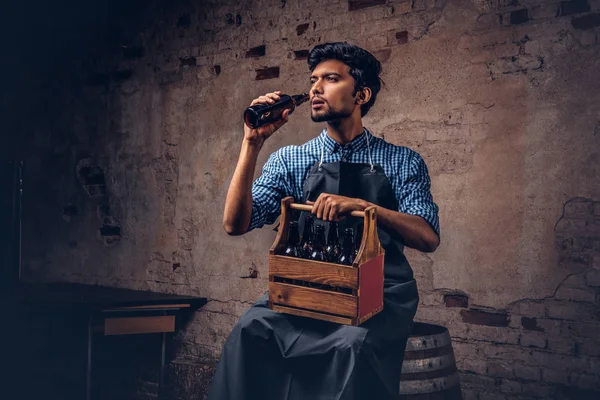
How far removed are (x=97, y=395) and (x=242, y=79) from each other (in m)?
2.18

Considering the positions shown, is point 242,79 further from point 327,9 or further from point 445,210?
point 445,210

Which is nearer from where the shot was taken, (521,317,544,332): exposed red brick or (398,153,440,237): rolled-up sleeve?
(398,153,440,237): rolled-up sleeve

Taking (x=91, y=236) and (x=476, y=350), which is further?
(x=91, y=236)

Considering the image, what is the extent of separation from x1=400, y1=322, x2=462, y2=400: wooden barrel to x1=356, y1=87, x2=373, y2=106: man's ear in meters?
1.02

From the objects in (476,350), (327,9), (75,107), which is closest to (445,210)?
(476,350)

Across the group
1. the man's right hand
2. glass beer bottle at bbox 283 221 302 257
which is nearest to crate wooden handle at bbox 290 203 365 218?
glass beer bottle at bbox 283 221 302 257

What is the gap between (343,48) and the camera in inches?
99.1

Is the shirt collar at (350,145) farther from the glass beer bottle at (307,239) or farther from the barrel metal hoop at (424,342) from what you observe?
the barrel metal hoop at (424,342)

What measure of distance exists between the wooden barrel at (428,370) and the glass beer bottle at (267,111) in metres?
1.02

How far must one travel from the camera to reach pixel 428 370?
2248 mm

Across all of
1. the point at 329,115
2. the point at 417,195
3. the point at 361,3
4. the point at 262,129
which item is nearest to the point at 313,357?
the point at 417,195

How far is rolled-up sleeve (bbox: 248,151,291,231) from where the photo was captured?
252cm

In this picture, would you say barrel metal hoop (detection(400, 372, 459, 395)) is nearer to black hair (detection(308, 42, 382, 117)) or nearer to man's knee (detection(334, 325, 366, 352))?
man's knee (detection(334, 325, 366, 352))

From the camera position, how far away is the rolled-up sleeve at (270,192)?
252cm
